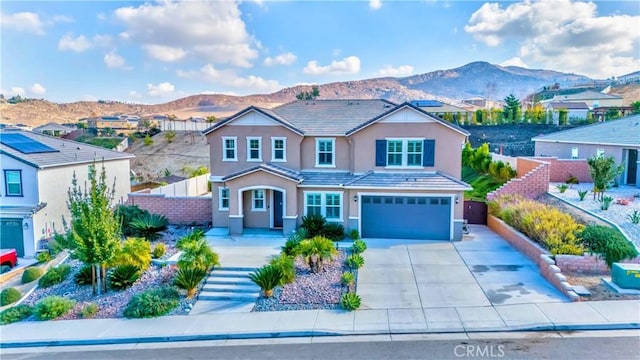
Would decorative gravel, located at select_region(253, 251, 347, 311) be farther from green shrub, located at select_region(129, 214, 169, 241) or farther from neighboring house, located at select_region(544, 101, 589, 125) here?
neighboring house, located at select_region(544, 101, 589, 125)

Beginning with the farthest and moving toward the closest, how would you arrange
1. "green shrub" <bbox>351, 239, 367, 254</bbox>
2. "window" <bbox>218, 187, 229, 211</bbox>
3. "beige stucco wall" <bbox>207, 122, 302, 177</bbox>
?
"window" <bbox>218, 187, 229, 211</bbox>, "beige stucco wall" <bbox>207, 122, 302, 177</bbox>, "green shrub" <bbox>351, 239, 367, 254</bbox>

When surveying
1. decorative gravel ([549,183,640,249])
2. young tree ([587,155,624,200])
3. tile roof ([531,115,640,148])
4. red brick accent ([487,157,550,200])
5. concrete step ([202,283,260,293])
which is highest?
tile roof ([531,115,640,148])

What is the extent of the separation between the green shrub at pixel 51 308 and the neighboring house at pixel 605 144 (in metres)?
27.7

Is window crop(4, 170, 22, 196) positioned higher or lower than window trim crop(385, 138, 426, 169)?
lower

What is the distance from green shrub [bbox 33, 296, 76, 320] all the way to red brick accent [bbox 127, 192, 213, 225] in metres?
9.14

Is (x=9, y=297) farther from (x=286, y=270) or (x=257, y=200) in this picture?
(x=257, y=200)

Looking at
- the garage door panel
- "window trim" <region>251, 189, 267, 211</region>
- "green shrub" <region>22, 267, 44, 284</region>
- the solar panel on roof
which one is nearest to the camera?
"green shrub" <region>22, 267, 44, 284</region>

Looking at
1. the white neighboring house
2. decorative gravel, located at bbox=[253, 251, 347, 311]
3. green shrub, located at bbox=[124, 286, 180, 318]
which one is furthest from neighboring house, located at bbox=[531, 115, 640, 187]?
the white neighboring house

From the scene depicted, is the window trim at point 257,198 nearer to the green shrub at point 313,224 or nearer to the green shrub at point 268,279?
the green shrub at point 313,224

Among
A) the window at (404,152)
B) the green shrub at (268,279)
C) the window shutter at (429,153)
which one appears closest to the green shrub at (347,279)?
the green shrub at (268,279)

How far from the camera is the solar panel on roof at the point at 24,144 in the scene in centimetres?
2341

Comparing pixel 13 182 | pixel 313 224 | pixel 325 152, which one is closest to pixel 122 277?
pixel 313 224

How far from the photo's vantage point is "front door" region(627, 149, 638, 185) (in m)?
23.5

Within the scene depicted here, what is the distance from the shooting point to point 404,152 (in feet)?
65.3
